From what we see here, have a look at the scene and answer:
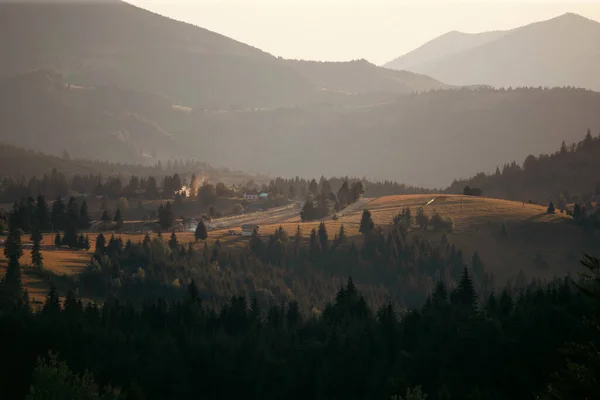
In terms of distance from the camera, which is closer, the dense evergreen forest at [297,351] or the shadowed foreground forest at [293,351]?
the shadowed foreground forest at [293,351]

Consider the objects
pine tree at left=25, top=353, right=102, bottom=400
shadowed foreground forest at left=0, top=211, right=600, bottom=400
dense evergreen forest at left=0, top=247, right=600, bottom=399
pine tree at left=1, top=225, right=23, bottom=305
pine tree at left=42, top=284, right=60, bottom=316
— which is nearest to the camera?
pine tree at left=25, top=353, right=102, bottom=400

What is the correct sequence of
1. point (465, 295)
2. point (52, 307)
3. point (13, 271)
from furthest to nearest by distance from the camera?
point (13, 271), point (52, 307), point (465, 295)

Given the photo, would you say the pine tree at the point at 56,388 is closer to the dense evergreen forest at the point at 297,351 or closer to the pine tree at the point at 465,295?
the dense evergreen forest at the point at 297,351

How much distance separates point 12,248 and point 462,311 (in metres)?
90.0

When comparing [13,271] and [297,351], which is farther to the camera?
[13,271]

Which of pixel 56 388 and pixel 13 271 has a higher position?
pixel 13 271

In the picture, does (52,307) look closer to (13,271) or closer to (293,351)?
(13,271)

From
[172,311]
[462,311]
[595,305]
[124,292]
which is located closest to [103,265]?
[124,292]

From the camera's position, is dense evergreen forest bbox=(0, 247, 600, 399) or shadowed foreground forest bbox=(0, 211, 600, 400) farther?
dense evergreen forest bbox=(0, 247, 600, 399)

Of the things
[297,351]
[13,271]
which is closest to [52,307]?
[13,271]

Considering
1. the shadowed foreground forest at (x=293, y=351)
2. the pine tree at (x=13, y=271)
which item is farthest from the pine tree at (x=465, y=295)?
the pine tree at (x=13, y=271)

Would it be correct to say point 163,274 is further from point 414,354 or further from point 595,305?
point 595,305

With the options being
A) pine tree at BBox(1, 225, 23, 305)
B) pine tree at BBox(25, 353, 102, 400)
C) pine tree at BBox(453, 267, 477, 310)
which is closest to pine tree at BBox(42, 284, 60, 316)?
pine tree at BBox(1, 225, 23, 305)

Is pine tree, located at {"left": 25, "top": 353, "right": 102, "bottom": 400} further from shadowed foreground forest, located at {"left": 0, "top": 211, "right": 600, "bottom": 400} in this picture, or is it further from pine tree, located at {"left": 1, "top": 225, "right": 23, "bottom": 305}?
pine tree, located at {"left": 1, "top": 225, "right": 23, "bottom": 305}
